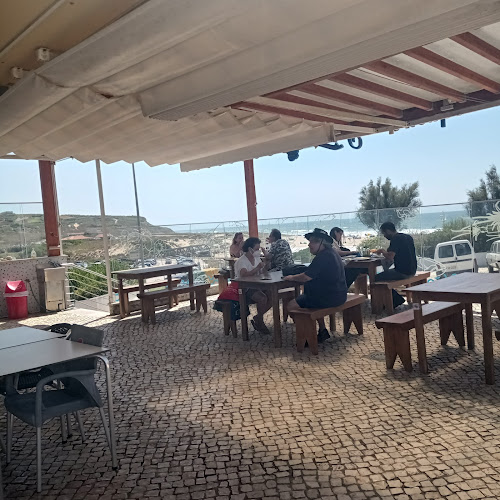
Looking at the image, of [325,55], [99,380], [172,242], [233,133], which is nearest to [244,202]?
[172,242]

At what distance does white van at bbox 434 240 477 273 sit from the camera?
830 cm

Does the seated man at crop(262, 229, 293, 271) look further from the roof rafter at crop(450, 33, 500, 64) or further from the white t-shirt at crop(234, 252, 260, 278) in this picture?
the roof rafter at crop(450, 33, 500, 64)

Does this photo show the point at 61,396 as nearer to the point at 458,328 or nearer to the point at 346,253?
the point at 458,328

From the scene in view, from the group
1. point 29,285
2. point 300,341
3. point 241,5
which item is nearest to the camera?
point 241,5

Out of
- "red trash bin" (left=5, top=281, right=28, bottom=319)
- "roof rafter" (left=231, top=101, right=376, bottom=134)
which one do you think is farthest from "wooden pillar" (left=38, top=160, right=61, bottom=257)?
"roof rafter" (left=231, top=101, right=376, bottom=134)

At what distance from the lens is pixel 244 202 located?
35.6 feet

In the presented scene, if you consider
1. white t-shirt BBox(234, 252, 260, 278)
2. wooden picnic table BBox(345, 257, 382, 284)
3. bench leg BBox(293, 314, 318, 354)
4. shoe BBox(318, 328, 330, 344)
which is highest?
white t-shirt BBox(234, 252, 260, 278)

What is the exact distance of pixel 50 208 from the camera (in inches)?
392

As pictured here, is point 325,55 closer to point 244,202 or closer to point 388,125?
point 388,125

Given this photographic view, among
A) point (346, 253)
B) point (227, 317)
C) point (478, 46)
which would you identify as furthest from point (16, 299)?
point (478, 46)

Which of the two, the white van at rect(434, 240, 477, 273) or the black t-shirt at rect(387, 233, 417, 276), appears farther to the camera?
the white van at rect(434, 240, 477, 273)

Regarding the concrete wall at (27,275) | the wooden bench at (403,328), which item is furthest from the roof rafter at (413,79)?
the concrete wall at (27,275)

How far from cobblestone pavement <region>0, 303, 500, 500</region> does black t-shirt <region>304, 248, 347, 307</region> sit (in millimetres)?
627

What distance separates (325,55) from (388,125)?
4268 millimetres
